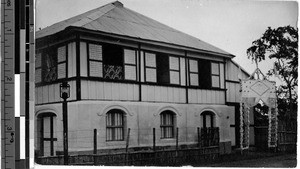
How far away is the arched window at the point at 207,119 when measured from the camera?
1.88m

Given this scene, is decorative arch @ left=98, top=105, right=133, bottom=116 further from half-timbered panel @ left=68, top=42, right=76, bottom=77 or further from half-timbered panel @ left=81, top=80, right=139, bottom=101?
half-timbered panel @ left=68, top=42, right=76, bottom=77

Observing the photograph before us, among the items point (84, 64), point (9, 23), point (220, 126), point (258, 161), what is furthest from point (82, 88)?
point (258, 161)

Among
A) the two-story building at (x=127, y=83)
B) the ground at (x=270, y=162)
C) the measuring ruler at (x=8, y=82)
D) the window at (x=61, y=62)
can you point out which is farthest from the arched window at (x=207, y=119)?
the measuring ruler at (x=8, y=82)

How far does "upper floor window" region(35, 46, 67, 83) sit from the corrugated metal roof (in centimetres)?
6

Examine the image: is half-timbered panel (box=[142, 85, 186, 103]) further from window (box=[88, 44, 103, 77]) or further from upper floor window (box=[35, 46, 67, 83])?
upper floor window (box=[35, 46, 67, 83])

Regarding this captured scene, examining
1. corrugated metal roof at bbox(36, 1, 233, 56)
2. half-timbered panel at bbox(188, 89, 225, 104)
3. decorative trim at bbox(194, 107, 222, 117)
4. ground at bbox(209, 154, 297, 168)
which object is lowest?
ground at bbox(209, 154, 297, 168)

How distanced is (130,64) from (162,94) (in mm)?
138

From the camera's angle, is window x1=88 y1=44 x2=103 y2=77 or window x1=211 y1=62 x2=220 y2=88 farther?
window x1=211 y1=62 x2=220 y2=88

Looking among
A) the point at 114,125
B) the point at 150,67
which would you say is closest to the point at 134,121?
the point at 114,125

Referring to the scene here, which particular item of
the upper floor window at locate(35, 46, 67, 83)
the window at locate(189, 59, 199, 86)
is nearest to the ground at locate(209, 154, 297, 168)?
the window at locate(189, 59, 199, 86)

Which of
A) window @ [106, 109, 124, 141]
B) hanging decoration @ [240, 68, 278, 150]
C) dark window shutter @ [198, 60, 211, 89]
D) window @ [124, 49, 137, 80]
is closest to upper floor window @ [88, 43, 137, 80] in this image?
window @ [124, 49, 137, 80]

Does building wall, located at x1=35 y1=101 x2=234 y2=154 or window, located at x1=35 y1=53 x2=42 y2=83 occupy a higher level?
window, located at x1=35 y1=53 x2=42 y2=83

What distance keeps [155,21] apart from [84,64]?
259 mm

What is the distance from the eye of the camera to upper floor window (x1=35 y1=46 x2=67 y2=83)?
1825 mm
